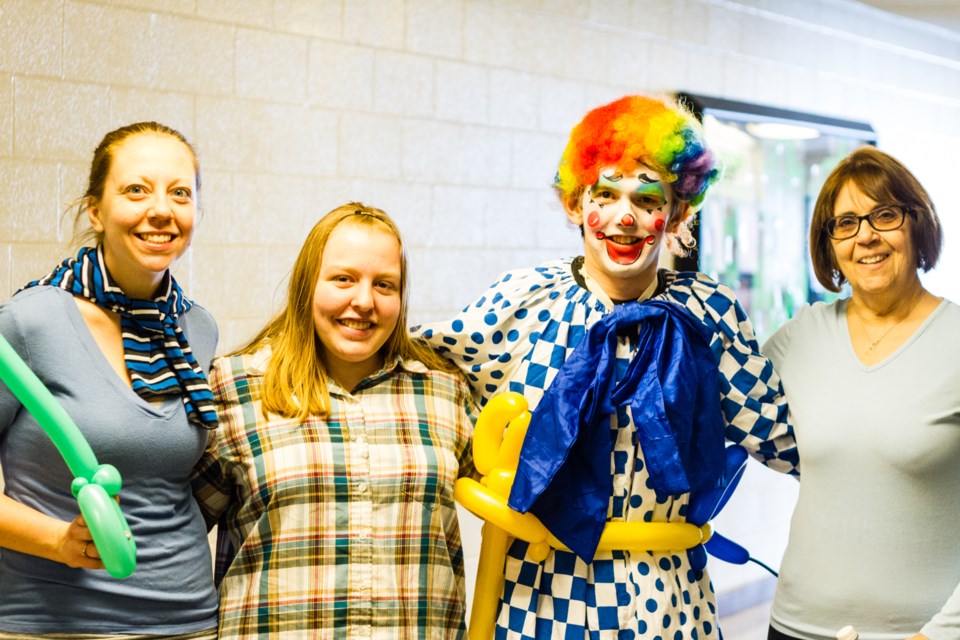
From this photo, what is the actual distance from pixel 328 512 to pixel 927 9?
174 inches

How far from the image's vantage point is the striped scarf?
1788mm

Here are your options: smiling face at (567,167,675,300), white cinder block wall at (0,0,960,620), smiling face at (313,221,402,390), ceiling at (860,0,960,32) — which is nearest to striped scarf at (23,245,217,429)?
smiling face at (313,221,402,390)

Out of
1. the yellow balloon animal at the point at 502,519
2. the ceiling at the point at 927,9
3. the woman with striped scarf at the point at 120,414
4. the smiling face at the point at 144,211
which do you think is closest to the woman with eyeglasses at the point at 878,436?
the yellow balloon animal at the point at 502,519

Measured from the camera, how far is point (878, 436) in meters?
2.10

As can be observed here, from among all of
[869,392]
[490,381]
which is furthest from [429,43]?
[869,392]

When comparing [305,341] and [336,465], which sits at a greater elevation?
[305,341]

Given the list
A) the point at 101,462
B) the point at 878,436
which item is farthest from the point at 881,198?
the point at 101,462

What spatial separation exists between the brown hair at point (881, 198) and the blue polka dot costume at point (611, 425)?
0.87 feet

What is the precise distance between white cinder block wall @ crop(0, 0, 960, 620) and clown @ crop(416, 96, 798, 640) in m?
0.31

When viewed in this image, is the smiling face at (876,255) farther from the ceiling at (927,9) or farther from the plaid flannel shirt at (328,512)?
the ceiling at (927,9)

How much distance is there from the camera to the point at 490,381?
219 cm

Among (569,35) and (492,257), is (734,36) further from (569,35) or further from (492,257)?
(492,257)

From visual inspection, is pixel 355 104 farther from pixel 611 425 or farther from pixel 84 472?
pixel 84 472

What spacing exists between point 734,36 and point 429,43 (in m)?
1.67
